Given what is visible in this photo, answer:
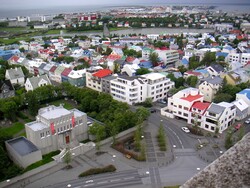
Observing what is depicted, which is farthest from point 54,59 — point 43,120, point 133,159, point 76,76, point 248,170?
point 248,170

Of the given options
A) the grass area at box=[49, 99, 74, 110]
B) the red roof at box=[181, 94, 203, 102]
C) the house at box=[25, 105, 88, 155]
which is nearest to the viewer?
the house at box=[25, 105, 88, 155]

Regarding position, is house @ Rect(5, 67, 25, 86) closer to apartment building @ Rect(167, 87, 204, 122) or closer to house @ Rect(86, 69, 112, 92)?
house @ Rect(86, 69, 112, 92)

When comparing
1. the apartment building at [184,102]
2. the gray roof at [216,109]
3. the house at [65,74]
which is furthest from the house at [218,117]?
the house at [65,74]

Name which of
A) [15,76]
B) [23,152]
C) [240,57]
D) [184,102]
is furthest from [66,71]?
[240,57]

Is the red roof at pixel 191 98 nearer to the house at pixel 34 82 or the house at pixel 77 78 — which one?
the house at pixel 77 78

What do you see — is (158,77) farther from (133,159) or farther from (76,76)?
(133,159)

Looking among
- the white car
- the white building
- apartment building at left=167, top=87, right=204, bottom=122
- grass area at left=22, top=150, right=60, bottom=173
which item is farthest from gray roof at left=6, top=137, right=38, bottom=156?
apartment building at left=167, top=87, right=204, bottom=122
